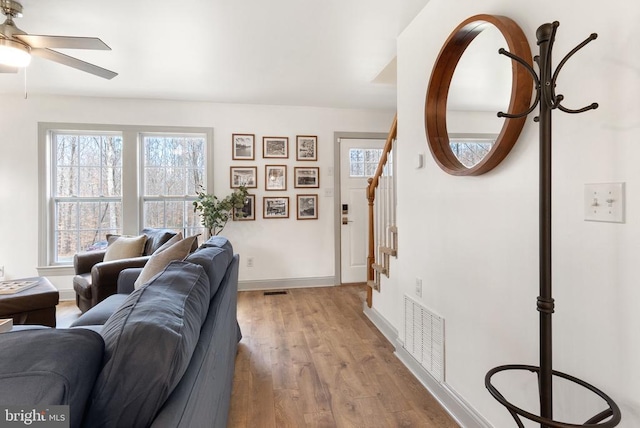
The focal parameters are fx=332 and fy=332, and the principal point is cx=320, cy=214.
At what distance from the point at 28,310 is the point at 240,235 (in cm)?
227

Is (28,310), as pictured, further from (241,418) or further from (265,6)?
(265,6)

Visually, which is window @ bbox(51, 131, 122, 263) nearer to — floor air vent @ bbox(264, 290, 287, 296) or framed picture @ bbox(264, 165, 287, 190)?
framed picture @ bbox(264, 165, 287, 190)

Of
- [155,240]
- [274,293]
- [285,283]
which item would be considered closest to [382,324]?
A: [274,293]

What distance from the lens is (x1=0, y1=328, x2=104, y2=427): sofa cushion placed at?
1.99 ft

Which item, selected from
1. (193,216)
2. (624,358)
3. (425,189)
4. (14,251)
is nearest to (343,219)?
(193,216)

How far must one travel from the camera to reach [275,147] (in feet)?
14.5

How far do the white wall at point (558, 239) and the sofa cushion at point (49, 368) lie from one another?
1.42 m

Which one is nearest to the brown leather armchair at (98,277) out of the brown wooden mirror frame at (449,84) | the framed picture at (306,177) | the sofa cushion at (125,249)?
the sofa cushion at (125,249)

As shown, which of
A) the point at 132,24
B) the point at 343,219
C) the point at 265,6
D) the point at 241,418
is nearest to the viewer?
the point at 241,418

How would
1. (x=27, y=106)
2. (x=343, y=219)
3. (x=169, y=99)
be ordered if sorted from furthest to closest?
1. (x=343, y=219)
2. (x=169, y=99)
3. (x=27, y=106)

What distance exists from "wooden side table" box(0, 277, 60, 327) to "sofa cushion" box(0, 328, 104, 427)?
223 centimetres

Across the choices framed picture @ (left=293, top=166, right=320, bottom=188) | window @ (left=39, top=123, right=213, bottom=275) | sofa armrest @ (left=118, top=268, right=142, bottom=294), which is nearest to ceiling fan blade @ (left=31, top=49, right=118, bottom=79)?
sofa armrest @ (left=118, top=268, right=142, bottom=294)

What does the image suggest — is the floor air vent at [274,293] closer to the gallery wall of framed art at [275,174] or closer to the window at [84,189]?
the gallery wall of framed art at [275,174]

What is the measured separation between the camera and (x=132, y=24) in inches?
91.9
